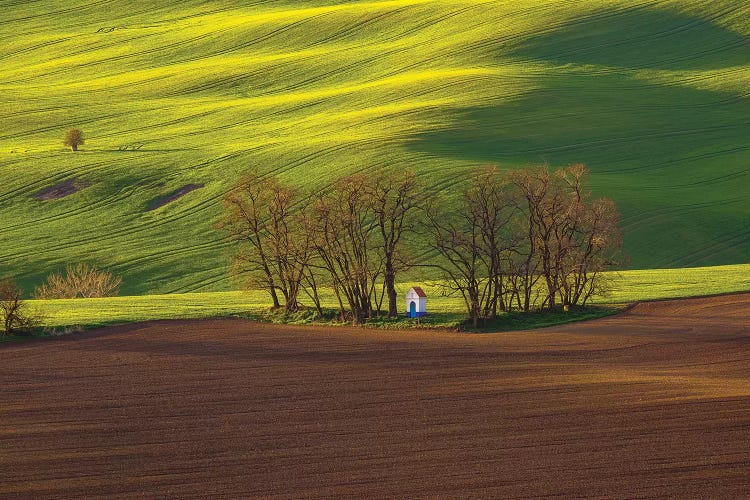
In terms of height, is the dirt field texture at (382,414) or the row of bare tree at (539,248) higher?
the row of bare tree at (539,248)

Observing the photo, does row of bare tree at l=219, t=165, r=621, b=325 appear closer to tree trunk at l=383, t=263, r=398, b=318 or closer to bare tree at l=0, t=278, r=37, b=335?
tree trunk at l=383, t=263, r=398, b=318

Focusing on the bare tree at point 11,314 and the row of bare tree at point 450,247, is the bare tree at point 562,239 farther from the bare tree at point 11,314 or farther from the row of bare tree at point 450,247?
the bare tree at point 11,314

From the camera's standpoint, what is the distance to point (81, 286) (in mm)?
56500

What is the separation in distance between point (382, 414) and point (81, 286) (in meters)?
33.6

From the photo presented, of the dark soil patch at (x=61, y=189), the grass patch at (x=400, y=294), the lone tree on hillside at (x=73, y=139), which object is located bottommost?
the grass patch at (x=400, y=294)

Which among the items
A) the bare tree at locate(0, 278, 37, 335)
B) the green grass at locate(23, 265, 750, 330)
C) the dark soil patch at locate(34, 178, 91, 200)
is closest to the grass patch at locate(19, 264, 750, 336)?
the green grass at locate(23, 265, 750, 330)

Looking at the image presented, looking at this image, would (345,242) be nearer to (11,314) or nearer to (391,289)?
(391,289)

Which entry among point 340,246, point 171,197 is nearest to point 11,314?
point 340,246

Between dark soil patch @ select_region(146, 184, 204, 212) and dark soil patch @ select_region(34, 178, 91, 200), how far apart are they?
5884 mm

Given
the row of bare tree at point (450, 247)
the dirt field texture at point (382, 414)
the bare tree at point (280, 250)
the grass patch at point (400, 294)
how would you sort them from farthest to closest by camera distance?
the bare tree at point (280, 250) < the row of bare tree at point (450, 247) < the grass patch at point (400, 294) < the dirt field texture at point (382, 414)

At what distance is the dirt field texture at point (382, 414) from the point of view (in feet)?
69.2

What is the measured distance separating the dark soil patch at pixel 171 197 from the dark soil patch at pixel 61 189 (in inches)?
232

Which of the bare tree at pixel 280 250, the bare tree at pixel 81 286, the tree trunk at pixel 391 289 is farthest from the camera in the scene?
the bare tree at pixel 81 286

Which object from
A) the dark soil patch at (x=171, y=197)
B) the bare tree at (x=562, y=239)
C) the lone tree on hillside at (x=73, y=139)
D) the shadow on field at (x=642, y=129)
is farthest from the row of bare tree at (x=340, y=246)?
the lone tree on hillside at (x=73, y=139)
